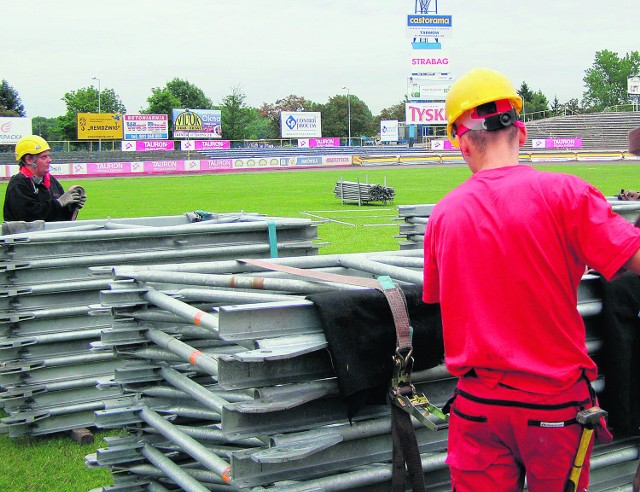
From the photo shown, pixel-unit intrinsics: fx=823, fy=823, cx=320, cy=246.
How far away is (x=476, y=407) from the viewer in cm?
279

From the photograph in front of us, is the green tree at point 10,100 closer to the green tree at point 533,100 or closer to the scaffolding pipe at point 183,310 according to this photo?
the green tree at point 533,100

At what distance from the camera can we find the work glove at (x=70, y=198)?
8125mm

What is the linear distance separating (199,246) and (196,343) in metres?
1.86

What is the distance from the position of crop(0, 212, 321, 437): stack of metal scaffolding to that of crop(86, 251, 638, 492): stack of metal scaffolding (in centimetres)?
158

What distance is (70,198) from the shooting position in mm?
8141

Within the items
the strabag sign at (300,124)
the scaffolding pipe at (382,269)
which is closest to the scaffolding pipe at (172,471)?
the scaffolding pipe at (382,269)

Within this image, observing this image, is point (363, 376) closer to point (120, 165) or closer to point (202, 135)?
point (120, 165)

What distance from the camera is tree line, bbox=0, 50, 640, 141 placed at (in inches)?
3981

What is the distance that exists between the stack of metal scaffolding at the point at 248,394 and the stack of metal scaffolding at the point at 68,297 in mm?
1585

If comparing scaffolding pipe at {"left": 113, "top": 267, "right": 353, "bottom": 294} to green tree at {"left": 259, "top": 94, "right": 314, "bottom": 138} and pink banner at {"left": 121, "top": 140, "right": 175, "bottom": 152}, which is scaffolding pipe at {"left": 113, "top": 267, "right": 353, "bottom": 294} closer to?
pink banner at {"left": 121, "top": 140, "right": 175, "bottom": 152}

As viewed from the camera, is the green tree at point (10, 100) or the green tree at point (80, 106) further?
the green tree at point (10, 100)

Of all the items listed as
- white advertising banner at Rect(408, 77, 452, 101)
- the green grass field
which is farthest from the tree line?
the green grass field

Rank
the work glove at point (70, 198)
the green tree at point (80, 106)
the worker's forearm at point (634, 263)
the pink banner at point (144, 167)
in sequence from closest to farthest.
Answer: the worker's forearm at point (634, 263)
the work glove at point (70, 198)
the pink banner at point (144, 167)
the green tree at point (80, 106)

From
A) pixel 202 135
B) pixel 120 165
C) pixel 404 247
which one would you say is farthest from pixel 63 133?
pixel 404 247
